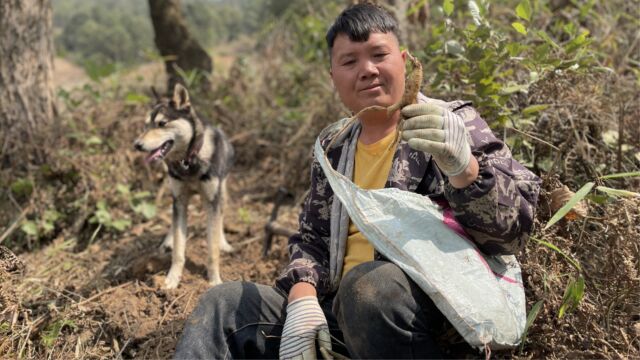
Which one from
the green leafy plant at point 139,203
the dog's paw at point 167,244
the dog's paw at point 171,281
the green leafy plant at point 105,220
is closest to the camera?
the dog's paw at point 171,281

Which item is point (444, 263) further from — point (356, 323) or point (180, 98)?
point (180, 98)

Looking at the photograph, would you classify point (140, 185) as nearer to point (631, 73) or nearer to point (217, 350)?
Result: point (217, 350)

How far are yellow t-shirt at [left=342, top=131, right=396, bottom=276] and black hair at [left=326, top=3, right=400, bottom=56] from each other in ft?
1.50

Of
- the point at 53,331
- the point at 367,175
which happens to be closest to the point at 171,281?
the point at 53,331

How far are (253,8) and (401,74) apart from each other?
21.2 m

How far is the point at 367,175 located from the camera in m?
2.24

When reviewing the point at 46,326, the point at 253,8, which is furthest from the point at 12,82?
the point at 253,8

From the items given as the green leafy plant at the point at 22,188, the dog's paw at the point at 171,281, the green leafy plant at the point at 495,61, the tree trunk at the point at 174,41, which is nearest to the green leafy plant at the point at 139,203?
the green leafy plant at the point at 22,188

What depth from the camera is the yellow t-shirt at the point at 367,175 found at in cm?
218

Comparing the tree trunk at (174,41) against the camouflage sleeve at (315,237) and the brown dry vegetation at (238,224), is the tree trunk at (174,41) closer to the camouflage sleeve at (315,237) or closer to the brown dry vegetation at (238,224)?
the brown dry vegetation at (238,224)

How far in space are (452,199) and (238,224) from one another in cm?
319

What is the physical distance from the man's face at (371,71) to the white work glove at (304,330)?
885 mm

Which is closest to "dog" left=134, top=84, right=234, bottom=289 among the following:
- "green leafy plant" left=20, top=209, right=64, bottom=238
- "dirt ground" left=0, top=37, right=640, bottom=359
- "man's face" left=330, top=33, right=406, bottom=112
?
"dirt ground" left=0, top=37, right=640, bottom=359

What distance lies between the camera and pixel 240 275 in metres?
3.78
